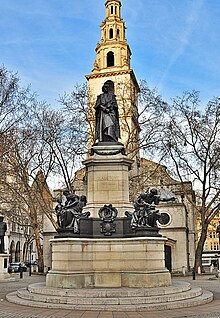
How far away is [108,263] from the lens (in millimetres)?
13570

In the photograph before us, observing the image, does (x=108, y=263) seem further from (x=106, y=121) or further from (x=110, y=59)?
(x=110, y=59)

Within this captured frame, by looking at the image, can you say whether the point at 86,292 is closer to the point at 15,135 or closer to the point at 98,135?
the point at 98,135

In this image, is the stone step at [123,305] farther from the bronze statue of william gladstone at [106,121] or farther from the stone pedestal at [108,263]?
the bronze statue of william gladstone at [106,121]

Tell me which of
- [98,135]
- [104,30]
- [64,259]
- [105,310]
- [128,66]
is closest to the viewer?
[105,310]

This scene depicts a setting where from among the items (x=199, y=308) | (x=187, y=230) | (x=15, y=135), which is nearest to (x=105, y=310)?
(x=199, y=308)

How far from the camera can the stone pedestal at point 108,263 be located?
12828mm

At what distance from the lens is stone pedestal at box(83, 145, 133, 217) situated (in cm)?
1500

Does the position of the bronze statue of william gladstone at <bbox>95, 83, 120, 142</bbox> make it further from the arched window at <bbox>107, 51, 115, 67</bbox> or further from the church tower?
the arched window at <bbox>107, 51, 115, 67</bbox>

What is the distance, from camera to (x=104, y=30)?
58656 mm

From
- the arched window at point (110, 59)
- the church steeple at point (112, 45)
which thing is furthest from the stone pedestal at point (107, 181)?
the arched window at point (110, 59)

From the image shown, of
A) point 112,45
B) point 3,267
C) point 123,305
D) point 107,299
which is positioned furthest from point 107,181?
point 112,45

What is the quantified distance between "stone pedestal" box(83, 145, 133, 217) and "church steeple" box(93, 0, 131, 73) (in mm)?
40648

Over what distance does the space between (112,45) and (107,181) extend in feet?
147

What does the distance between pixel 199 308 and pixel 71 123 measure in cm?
2315
